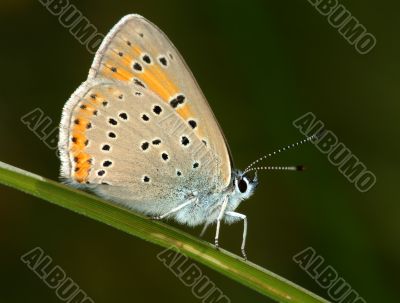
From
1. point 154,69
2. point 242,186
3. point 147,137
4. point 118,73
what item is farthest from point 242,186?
point 118,73

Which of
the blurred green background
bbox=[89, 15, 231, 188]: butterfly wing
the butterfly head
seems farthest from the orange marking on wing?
the blurred green background

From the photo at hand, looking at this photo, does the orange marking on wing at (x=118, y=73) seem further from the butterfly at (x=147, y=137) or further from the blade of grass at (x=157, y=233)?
the blade of grass at (x=157, y=233)

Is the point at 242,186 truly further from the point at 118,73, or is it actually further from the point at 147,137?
the point at 118,73

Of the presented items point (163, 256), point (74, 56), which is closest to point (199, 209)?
point (163, 256)

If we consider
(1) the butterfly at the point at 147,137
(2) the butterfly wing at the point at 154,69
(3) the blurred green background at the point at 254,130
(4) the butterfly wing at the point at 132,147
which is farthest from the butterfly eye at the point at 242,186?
(3) the blurred green background at the point at 254,130

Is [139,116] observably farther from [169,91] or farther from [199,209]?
[199,209]

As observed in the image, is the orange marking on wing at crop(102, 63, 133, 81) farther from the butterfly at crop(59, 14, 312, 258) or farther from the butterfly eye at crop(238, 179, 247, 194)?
the butterfly eye at crop(238, 179, 247, 194)
